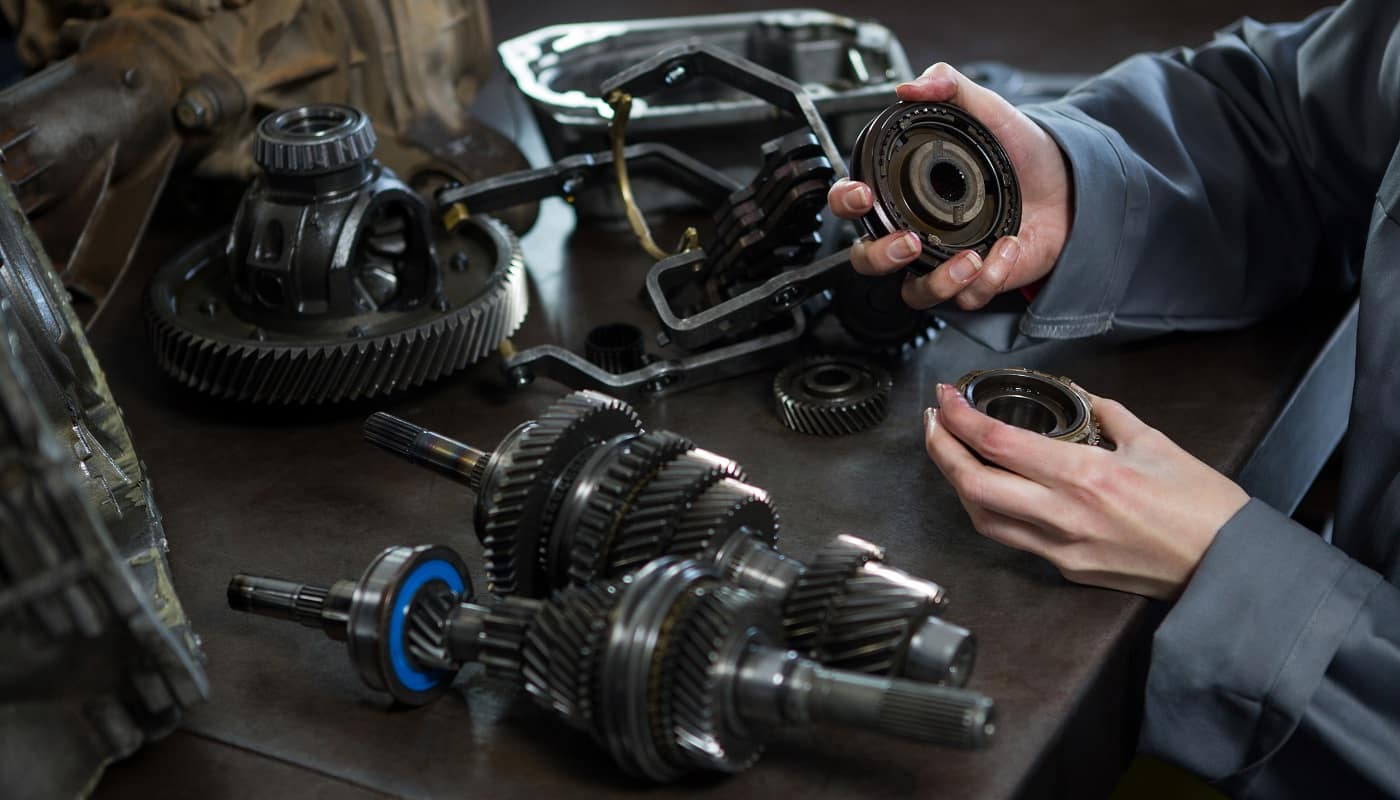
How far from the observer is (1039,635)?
986 mm

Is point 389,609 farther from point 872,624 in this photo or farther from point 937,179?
point 937,179

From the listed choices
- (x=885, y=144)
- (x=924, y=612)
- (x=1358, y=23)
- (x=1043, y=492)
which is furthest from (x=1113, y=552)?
(x=1358, y=23)

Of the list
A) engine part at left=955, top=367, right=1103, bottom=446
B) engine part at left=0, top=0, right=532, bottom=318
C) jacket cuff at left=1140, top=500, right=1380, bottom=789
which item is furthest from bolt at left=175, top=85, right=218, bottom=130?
jacket cuff at left=1140, top=500, right=1380, bottom=789

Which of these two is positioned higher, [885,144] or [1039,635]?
[885,144]

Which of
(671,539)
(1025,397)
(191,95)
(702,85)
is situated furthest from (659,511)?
(702,85)

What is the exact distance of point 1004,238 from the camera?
3.98 ft

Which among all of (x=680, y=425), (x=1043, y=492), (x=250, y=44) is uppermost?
(x=250, y=44)

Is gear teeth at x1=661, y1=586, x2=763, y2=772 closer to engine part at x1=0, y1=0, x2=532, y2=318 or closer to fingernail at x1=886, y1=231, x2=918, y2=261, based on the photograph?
fingernail at x1=886, y1=231, x2=918, y2=261

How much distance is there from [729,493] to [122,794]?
1.54 ft

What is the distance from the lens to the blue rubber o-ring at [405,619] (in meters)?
0.88

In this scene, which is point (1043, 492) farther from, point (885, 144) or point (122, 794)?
point (122, 794)

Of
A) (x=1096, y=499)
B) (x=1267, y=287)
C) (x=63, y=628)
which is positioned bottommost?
(x=1267, y=287)

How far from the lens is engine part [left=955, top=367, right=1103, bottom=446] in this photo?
1101mm

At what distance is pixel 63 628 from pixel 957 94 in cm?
87
